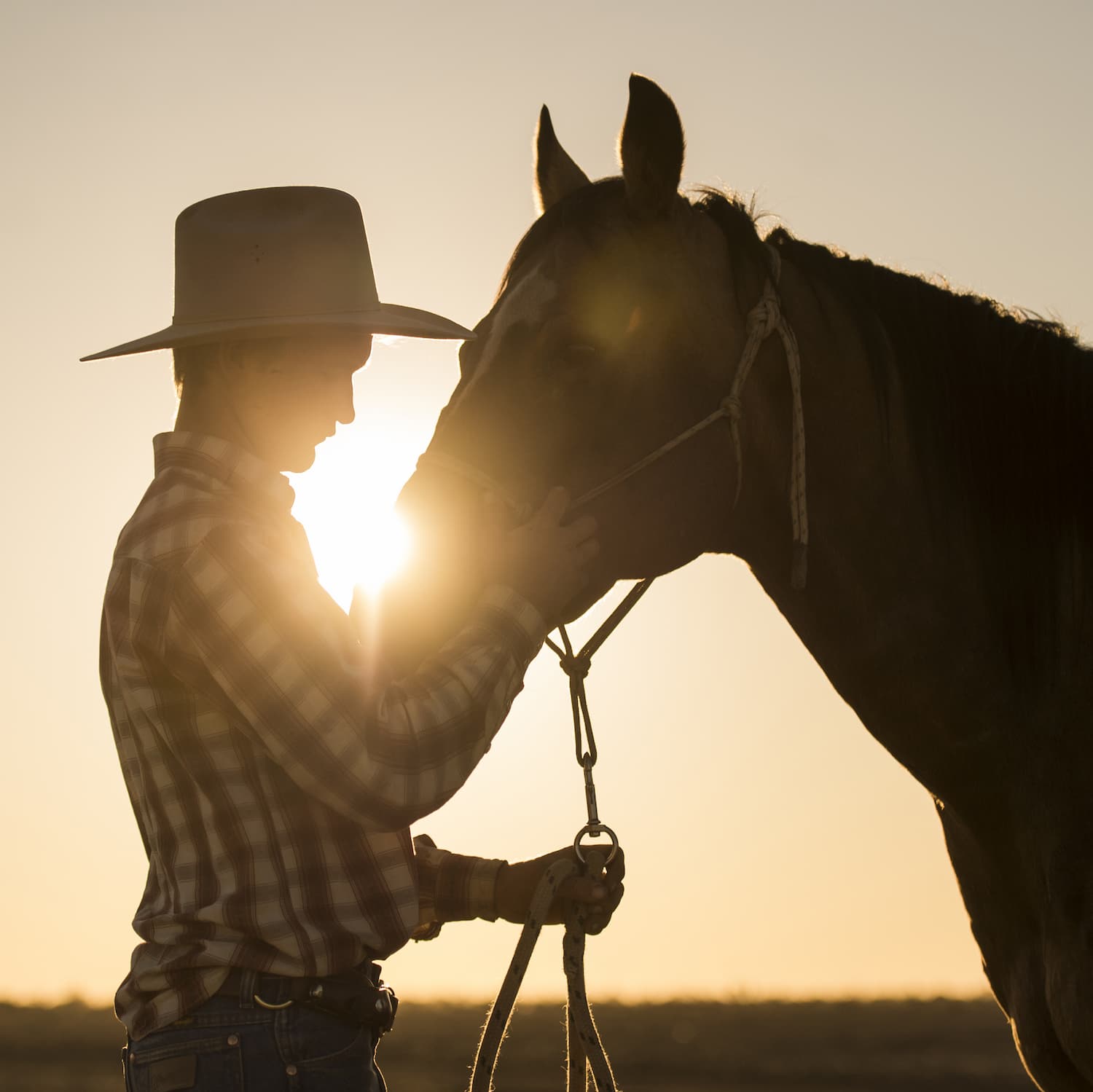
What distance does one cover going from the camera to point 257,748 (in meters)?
2.22

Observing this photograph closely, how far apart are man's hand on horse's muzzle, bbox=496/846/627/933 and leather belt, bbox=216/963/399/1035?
475 mm

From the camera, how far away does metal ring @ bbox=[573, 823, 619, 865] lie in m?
2.59

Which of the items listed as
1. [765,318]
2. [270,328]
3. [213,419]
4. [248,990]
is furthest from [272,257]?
[248,990]

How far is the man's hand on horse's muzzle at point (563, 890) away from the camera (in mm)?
2609

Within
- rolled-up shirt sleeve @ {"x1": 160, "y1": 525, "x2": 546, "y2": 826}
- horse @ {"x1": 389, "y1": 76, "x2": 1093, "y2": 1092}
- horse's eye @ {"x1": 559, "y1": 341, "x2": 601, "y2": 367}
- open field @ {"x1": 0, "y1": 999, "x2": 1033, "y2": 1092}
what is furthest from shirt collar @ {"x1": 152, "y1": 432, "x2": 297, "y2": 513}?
open field @ {"x1": 0, "y1": 999, "x2": 1033, "y2": 1092}

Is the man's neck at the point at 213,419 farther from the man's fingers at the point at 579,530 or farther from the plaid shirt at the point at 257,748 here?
the man's fingers at the point at 579,530

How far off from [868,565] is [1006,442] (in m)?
0.39

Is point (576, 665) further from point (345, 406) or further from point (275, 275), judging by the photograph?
point (275, 275)

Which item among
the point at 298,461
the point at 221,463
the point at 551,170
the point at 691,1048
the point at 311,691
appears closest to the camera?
the point at 311,691

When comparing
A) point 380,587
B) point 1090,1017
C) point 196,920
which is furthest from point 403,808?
point 1090,1017

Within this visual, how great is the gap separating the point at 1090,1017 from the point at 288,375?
1.93 m

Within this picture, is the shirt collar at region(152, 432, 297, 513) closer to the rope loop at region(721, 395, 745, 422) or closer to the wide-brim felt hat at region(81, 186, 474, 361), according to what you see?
the wide-brim felt hat at region(81, 186, 474, 361)

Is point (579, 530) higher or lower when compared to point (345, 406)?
lower

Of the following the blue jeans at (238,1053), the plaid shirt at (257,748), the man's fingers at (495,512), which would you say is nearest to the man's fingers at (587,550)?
the man's fingers at (495,512)
